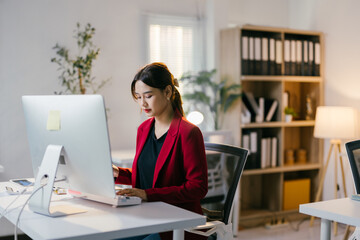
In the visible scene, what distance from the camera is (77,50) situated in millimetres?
3771

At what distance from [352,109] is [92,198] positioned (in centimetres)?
286

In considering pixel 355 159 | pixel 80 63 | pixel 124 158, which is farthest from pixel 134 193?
pixel 80 63

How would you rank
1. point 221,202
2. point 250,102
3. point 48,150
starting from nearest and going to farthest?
1. point 48,150
2. point 221,202
3. point 250,102

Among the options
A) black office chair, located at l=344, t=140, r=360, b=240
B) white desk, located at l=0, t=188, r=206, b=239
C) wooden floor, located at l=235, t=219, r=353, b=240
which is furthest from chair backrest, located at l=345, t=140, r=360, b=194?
wooden floor, located at l=235, t=219, r=353, b=240

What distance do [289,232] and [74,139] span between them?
3020 millimetres

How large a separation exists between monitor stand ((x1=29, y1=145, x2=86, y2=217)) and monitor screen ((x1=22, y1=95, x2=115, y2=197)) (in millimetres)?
36

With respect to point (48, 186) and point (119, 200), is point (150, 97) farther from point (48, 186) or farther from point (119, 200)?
point (48, 186)

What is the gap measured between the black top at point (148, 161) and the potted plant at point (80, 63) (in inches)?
62.5

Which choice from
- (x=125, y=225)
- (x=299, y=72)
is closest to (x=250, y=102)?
(x=299, y=72)

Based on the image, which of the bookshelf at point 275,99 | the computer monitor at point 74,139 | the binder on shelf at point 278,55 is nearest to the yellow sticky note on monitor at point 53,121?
the computer monitor at point 74,139

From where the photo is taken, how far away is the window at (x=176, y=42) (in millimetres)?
4148

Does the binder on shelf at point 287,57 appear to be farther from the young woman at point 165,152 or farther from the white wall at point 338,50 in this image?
the young woman at point 165,152

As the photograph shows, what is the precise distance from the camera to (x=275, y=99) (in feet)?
14.6

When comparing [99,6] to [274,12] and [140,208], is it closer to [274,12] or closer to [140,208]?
[274,12]
